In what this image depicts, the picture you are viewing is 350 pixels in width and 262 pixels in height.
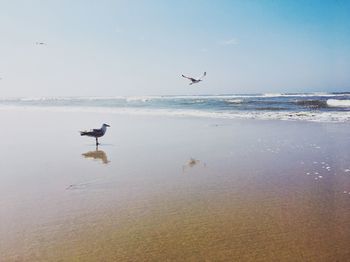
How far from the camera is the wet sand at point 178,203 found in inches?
161

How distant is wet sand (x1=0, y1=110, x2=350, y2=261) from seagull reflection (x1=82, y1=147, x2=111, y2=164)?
0.16ft

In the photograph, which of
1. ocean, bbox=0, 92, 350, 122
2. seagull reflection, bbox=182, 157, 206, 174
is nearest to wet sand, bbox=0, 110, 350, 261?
seagull reflection, bbox=182, 157, 206, 174

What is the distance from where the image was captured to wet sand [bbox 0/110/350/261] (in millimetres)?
4086

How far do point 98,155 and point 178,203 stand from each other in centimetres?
459

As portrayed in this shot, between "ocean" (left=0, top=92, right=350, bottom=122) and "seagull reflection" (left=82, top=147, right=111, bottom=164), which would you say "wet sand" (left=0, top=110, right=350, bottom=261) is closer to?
"seagull reflection" (left=82, top=147, right=111, bottom=164)

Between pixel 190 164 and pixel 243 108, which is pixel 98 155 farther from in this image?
pixel 243 108

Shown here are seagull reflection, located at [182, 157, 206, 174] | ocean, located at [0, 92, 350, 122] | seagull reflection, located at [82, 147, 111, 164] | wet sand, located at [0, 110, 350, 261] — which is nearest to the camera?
wet sand, located at [0, 110, 350, 261]

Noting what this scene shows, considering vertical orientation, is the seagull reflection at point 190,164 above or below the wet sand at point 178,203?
above

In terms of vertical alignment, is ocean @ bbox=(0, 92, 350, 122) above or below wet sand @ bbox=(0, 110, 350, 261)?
above

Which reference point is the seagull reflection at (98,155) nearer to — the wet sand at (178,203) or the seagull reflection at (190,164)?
the wet sand at (178,203)

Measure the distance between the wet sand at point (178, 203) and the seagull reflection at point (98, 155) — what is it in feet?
0.16

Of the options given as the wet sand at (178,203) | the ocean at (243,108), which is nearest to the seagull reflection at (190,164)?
the wet sand at (178,203)

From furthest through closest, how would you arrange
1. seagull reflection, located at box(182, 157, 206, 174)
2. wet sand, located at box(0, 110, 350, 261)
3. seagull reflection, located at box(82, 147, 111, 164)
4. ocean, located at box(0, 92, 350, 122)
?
ocean, located at box(0, 92, 350, 122) < seagull reflection, located at box(82, 147, 111, 164) < seagull reflection, located at box(182, 157, 206, 174) < wet sand, located at box(0, 110, 350, 261)

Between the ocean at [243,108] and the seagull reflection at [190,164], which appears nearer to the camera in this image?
the seagull reflection at [190,164]
